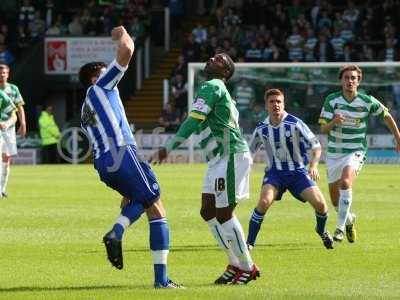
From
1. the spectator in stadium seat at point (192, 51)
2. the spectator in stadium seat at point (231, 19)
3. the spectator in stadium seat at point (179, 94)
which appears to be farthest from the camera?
the spectator in stadium seat at point (231, 19)

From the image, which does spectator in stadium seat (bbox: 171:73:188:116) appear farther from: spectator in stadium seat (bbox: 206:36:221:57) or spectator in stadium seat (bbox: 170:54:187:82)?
spectator in stadium seat (bbox: 206:36:221:57)

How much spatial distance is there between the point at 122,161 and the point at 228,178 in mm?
1001

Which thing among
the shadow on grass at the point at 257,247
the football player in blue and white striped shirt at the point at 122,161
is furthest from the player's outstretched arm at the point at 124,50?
the shadow on grass at the point at 257,247

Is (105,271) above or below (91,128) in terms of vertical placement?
below

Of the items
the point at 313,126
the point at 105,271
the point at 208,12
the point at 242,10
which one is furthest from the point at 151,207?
the point at 208,12

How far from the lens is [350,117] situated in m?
16.0

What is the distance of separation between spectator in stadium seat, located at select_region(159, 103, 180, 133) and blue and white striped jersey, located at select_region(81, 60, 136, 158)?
27.8 m

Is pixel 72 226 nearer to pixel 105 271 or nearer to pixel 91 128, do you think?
pixel 105 271

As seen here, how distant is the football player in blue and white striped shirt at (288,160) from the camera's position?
14688mm

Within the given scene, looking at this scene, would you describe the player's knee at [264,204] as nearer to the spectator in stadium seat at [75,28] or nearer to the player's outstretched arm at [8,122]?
the player's outstretched arm at [8,122]

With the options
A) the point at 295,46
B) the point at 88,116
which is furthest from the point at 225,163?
the point at 295,46

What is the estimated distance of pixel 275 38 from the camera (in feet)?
139

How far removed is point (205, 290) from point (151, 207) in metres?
0.85

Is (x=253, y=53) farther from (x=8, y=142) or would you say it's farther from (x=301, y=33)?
(x=8, y=142)
